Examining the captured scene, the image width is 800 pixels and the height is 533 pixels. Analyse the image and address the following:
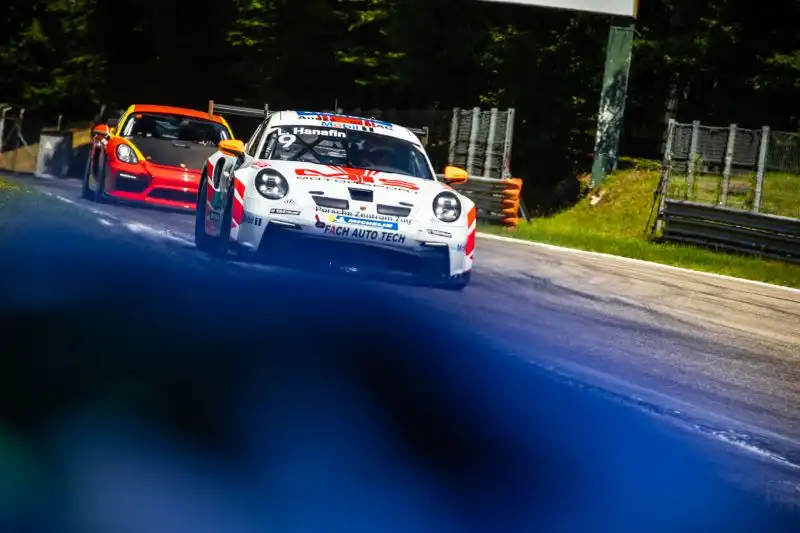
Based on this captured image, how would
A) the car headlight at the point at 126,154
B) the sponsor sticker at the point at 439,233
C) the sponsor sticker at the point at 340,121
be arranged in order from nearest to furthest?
the sponsor sticker at the point at 439,233
the sponsor sticker at the point at 340,121
the car headlight at the point at 126,154

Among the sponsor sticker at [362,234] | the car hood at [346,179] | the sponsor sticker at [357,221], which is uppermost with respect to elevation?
the car hood at [346,179]

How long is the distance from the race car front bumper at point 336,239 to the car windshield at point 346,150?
32.3 inches

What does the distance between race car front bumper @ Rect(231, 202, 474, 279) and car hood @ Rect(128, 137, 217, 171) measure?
647 cm

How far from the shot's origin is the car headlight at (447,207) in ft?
30.5

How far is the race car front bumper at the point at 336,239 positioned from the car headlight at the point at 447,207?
0.08m

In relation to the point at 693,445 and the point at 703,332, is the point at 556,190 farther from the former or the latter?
the point at 693,445

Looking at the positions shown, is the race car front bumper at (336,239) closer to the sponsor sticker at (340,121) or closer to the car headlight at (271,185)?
the car headlight at (271,185)

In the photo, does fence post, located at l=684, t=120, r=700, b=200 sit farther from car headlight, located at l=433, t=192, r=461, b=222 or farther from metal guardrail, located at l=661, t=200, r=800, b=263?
car headlight, located at l=433, t=192, r=461, b=222

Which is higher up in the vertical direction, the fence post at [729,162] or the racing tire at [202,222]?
the fence post at [729,162]

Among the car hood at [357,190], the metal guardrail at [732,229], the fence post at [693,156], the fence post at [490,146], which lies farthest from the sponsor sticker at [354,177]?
the fence post at [490,146]

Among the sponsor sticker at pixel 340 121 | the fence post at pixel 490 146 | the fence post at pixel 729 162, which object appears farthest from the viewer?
the fence post at pixel 490 146

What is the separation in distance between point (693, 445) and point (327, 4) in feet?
119

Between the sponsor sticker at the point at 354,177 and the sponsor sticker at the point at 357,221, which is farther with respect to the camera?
the sponsor sticker at the point at 354,177

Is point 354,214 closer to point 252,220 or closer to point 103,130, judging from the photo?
point 252,220
